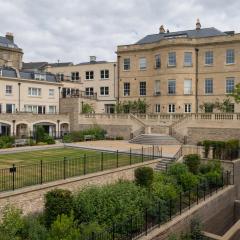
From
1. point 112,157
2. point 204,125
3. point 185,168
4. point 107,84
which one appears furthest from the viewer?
point 107,84

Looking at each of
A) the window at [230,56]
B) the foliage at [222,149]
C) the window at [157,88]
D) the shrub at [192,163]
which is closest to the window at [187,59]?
the window at [157,88]

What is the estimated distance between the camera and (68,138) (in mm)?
39250

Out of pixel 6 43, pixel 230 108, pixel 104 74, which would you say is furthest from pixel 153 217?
pixel 6 43

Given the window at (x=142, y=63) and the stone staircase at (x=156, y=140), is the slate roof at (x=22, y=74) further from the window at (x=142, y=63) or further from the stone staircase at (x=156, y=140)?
the stone staircase at (x=156, y=140)

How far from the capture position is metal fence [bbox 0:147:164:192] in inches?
661

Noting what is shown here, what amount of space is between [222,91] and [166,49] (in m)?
9.55

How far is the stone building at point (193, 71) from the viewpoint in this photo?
4628 centimetres

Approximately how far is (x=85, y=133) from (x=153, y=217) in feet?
85.6

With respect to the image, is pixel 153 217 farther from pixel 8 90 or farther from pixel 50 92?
pixel 50 92

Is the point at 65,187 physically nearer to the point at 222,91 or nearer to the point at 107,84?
the point at 222,91

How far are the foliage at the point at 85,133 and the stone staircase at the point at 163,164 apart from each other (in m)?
15.8

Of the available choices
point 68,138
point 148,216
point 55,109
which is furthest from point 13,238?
point 55,109

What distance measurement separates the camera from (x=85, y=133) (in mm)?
41812

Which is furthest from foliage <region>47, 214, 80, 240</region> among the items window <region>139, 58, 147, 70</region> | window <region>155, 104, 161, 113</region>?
window <region>139, 58, 147, 70</region>
